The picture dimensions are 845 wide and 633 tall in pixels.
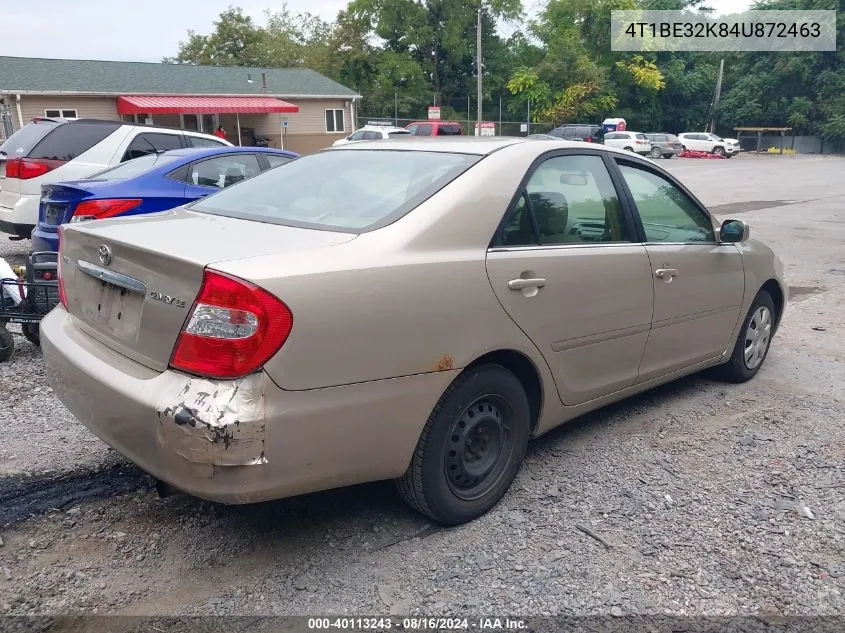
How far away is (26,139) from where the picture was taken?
9180 millimetres

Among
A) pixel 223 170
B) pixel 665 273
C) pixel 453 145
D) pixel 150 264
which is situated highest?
pixel 453 145

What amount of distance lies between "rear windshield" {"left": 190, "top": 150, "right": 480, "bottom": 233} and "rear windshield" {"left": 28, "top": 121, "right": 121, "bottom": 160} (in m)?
6.52

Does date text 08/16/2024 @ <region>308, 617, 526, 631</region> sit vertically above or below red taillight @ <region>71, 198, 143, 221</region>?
below

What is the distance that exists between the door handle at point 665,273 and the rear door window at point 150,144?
24.5 feet

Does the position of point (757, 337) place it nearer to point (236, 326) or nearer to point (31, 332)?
point (236, 326)

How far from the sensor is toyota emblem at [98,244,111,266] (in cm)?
284

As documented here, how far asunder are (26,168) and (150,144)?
1.52 m

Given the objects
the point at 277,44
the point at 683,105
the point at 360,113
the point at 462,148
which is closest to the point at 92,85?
the point at 360,113

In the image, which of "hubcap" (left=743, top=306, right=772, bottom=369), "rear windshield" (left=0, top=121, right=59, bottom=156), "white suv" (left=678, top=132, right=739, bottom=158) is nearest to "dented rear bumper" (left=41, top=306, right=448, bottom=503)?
"hubcap" (left=743, top=306, right=772, bottom=369)

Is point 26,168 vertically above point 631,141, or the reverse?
point 631,141

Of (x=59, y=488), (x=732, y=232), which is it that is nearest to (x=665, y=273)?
(x=732, y=232)

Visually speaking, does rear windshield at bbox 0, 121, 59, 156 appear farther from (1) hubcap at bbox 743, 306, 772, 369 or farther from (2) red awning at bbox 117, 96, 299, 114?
(2) red awning at bbox 117, 96, 299, 114

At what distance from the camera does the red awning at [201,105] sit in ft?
102

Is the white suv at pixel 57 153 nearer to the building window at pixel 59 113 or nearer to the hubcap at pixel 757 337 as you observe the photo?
the hubcap at pixel 757 337
